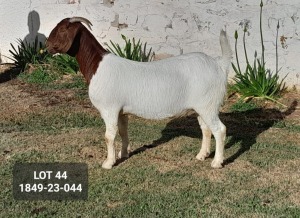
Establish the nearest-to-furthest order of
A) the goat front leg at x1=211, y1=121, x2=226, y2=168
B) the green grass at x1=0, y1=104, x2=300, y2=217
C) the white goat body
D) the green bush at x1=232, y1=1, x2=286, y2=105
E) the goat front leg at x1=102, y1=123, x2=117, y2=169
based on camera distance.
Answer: the green grass at x1=0, y1=104, x2=300, y2=217 → the white goat body → the goat front leg at x1=102, y1=123, x2=117, y2=169 → the goat front leg at x1=211, y1=121, x2=226, y2=168 → the green bush at x1=232, y1=1, x2=286, y2=105

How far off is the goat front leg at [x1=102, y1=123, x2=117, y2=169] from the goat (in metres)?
0.01

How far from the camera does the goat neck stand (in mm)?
5441

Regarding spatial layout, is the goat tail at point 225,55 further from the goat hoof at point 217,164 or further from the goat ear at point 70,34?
the goat ear at point 70,34

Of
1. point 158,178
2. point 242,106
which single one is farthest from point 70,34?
point 242,106

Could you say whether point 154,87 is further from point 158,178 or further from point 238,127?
point 238,127

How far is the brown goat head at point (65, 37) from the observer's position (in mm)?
5398

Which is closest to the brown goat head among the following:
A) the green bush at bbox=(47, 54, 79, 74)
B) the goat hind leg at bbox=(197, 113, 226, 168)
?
the goat hind leg at bbox=(197, 113, 226, 168)

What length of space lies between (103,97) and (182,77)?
795mm

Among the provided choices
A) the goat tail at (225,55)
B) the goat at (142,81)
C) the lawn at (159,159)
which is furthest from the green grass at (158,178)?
the goat tail at (225,55)

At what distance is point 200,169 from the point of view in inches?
228

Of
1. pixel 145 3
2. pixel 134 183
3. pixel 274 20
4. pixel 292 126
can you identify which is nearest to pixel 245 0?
pixel 274 20

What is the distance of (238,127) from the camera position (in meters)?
7.37

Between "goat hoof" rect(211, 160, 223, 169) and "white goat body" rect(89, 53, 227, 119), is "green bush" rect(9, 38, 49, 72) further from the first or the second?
"goat hoof" rect(211, 160, 223, 169)

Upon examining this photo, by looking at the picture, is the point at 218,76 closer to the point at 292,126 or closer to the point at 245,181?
the point at 245,181
